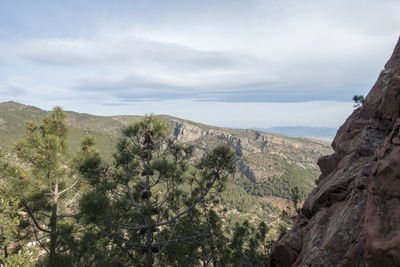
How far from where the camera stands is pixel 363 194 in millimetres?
5883

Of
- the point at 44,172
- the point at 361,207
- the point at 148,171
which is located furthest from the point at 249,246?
the point at 44,172

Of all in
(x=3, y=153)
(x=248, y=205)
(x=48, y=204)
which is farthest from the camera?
(x=248, y=205)

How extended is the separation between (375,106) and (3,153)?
18776 millimetres

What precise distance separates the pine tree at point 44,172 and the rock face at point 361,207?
38.3 feet

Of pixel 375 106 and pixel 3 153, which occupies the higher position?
pixel 375 106

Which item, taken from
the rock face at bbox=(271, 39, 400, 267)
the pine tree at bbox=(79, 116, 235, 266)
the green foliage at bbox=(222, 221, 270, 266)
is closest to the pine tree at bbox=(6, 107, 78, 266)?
the pine tree at bbox=(79, 116, 235, 266)

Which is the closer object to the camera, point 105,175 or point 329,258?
point 329,258

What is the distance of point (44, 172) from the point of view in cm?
1199

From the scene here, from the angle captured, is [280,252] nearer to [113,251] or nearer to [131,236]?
[131,236]

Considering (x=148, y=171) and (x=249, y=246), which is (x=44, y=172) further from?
(x=249, y=246)

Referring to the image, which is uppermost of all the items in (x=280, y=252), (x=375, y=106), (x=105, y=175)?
(x=375, y=106)

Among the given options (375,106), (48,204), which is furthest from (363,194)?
(48,204)

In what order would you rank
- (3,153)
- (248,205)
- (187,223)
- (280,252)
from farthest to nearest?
1. (248,205)
2. (187,223)
3. (3,153)
4. (280,252)

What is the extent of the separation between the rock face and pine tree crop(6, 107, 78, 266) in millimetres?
11666
